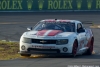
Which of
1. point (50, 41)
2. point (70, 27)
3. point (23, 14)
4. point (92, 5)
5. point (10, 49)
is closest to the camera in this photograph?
point (50, 41)

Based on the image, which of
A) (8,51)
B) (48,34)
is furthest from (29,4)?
(48,34)

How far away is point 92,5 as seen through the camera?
178ft

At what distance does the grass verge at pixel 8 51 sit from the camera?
1697 cm

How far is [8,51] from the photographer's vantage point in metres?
18.7

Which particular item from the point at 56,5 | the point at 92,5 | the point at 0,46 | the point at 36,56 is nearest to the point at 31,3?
the point at 56,5

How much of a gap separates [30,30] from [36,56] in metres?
1.06

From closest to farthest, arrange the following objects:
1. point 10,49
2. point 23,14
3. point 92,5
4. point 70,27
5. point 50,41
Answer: point 50,41, point 70,27, point 10,49, point 23,14, point 92,5

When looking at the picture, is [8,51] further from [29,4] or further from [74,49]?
[29,4]

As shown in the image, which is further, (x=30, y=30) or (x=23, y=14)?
(x=23, y=14)

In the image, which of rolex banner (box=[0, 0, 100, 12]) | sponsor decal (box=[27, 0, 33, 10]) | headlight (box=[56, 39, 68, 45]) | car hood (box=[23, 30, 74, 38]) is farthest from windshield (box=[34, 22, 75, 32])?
sponsor decal (box=[27, 0, 33, 10])

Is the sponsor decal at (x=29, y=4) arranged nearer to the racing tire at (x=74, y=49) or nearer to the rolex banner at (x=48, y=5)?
the rolex banner at (x=48, y=5)

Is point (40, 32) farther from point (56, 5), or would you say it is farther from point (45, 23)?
point (56, 5)

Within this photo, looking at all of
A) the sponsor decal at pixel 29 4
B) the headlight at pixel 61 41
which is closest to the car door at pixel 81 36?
the headlight at pixel 61 41

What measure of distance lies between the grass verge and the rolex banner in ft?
103
